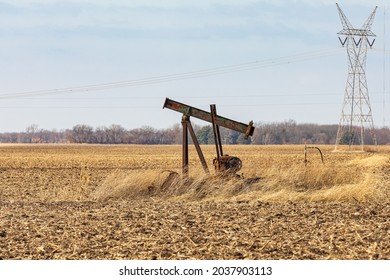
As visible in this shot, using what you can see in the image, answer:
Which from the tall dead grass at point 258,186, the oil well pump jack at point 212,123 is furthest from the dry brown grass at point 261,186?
the oil well pump jack at point 212,123

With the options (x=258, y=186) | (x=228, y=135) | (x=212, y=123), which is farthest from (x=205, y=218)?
(x=228, y=135)

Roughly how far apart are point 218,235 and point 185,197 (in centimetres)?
612

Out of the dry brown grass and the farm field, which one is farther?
the dry brown grass

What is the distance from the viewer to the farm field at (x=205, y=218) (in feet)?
34.9

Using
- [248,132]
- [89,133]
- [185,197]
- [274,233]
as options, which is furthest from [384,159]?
[89,133]

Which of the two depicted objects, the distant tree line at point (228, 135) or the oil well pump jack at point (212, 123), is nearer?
the oil well pump jack at point (212, 123)

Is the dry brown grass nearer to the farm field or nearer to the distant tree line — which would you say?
the farm field

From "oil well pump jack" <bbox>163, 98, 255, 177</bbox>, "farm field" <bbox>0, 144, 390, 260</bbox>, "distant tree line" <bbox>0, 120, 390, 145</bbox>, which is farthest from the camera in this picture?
"distant tree line" <bbox>0, 120, 390, 145</bbox>

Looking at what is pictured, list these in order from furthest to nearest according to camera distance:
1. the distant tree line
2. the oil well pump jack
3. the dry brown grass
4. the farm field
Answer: the distant tree line, the oil well pump jack, the dry brown grass, the farm field

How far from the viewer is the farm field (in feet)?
34.9

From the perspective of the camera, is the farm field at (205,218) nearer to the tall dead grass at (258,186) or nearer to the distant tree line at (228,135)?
the tall dead grass at (258,186)

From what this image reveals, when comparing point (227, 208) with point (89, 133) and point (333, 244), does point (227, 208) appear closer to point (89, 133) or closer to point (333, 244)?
point (333, 244)

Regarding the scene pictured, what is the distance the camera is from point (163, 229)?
12.6 meters

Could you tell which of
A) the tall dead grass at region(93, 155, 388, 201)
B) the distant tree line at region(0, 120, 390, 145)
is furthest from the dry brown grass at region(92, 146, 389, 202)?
the distant tree line at region(0, 120, 390, 145)
